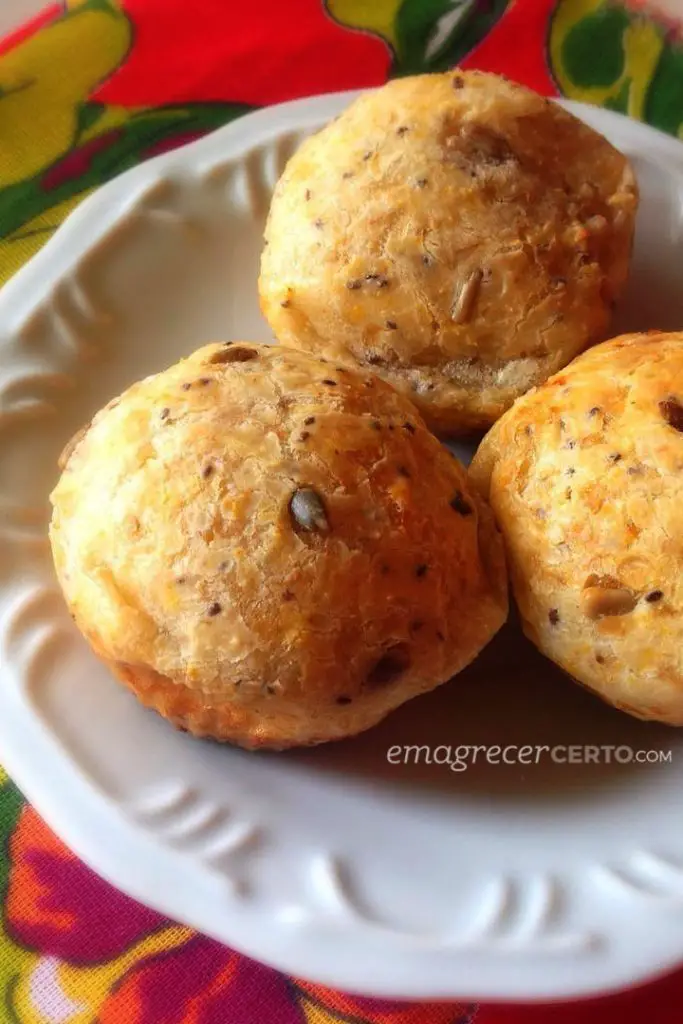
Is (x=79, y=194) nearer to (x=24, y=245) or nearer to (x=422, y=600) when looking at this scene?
(x=24, y=245)

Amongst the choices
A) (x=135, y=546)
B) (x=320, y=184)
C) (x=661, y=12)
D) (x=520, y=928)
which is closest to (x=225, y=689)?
(x=135, y=546)

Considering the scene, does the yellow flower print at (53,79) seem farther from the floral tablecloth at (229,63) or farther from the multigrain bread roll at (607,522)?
the multigrain bread roll at (607,522)

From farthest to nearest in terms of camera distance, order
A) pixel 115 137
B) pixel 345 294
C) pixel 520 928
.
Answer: pixel 115 137, pixel 345 294, pixel 520 928

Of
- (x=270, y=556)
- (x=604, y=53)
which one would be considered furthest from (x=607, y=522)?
(x=604, y=53)

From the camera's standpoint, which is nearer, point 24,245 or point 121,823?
point 121,823

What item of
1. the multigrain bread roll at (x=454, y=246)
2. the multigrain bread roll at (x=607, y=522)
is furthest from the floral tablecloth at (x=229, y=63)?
the multigrain bread roll at (x=607, y=522)

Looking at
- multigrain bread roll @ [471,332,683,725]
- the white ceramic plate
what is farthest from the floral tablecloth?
multigrain bread roll @ [471,332,683,725]
